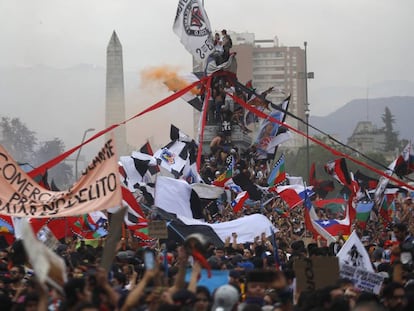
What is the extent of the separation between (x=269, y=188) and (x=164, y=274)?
73.6ft

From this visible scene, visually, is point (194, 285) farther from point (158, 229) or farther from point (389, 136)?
point (389, 136)

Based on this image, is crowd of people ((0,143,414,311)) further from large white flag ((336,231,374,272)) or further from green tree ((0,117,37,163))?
green tree ((0,117,37,163))

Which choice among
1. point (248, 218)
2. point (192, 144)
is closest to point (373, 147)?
point (192, 144)

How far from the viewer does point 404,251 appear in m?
16.0

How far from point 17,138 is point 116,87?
10.8 m

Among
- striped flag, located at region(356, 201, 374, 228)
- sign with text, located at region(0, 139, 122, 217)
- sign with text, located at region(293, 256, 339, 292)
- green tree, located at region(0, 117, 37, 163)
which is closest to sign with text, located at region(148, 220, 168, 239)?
sign with text, located at region(0, 139, 122, 217)

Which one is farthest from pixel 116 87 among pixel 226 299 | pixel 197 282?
pixel 226 299

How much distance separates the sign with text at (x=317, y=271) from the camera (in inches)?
529

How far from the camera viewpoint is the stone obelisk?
89812 mm

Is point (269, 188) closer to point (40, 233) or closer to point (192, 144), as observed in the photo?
point (192, 144)

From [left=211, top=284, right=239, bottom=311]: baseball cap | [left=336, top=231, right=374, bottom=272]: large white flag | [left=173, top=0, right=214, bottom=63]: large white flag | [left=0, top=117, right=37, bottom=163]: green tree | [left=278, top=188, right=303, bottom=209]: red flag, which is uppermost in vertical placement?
[left=0, top=117, right=37, bottom=163]: green tree

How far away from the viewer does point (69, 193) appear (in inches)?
624

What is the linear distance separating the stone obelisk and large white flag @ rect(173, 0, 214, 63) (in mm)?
52631

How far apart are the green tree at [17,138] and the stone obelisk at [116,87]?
6.57 metres
